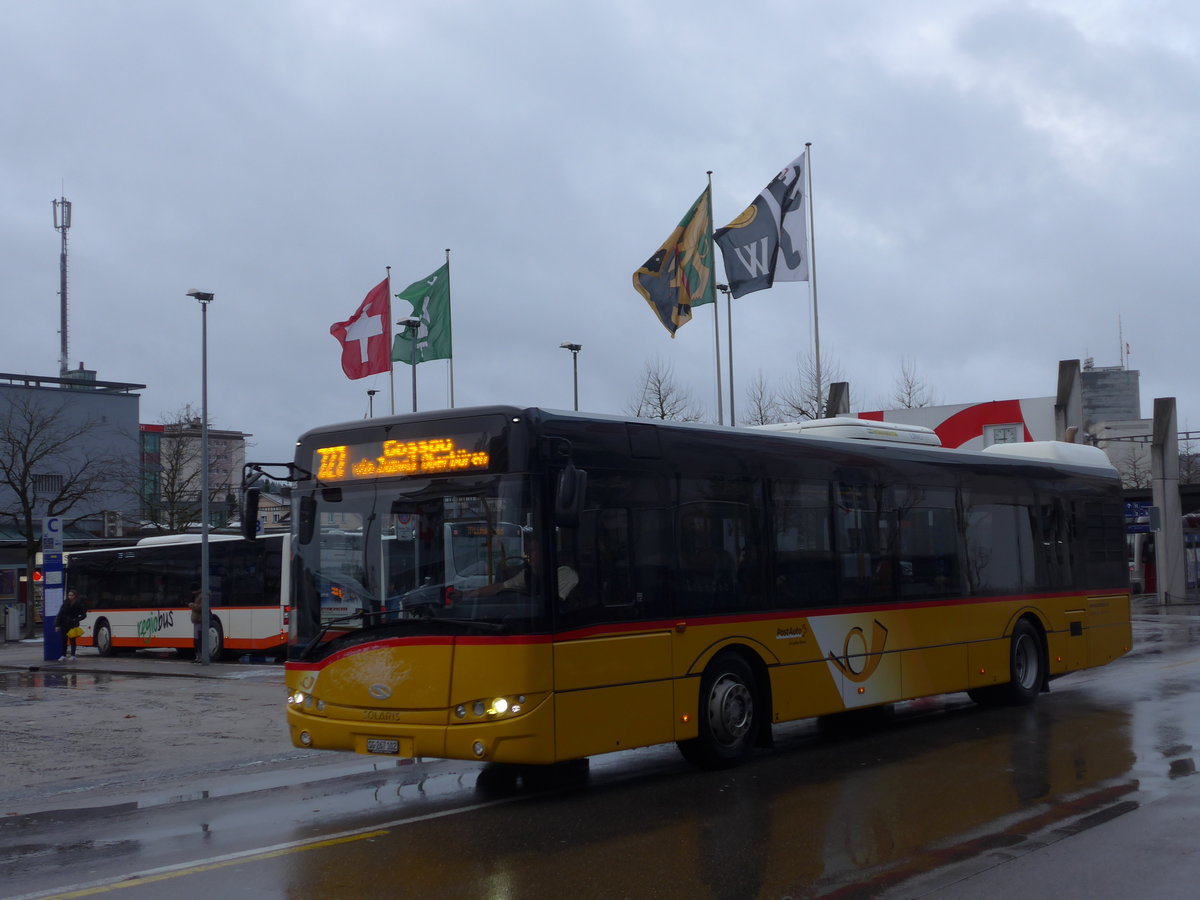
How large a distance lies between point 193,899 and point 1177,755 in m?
8.41

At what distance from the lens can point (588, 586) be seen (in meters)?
9.62

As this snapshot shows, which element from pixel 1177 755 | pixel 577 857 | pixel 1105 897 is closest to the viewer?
pixel 1105 897

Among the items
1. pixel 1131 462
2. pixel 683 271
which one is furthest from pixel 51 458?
pixel 1131 462

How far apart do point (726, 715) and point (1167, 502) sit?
1420 inches

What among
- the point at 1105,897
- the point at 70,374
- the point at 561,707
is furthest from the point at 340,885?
the point at 70,374

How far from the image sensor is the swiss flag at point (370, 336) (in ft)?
97.4

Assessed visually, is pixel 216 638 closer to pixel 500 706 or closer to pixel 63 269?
pixel 500 706

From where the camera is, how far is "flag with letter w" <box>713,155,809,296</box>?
25.7 m

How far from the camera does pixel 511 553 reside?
9.26 m

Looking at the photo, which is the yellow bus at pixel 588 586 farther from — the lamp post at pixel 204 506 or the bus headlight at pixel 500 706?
the lamp post at pixel 204 506

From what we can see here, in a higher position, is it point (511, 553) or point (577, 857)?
point (511, 553)

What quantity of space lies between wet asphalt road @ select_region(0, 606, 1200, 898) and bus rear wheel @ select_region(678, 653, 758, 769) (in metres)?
0.19

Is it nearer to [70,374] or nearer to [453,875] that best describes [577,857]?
[453,875]

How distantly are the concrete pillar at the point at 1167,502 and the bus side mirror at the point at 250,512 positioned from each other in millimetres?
37179
